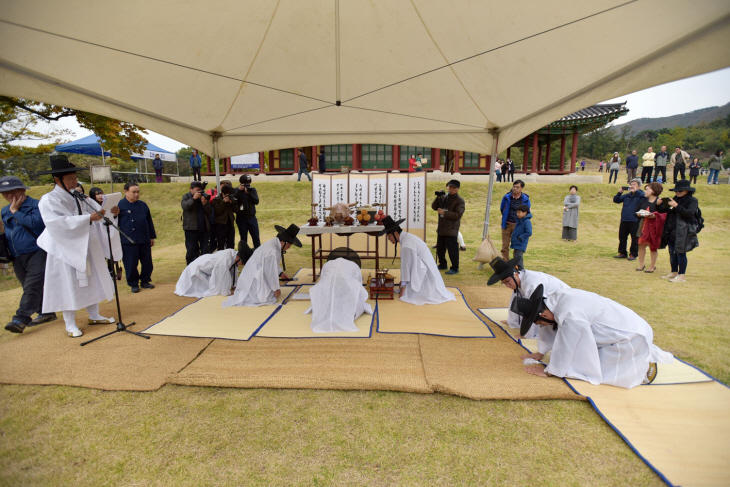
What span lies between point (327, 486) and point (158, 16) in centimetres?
441

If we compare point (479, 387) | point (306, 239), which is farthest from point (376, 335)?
point (306, 239)

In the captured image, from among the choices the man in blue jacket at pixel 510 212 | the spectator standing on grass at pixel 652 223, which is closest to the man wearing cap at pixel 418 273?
the man in blue jacket at pixel 510 212

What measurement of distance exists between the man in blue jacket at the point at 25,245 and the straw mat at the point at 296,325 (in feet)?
8.83

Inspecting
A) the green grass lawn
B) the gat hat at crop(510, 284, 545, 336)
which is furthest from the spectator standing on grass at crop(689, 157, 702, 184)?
the gat hat at crop(510, 284, 545, 336)

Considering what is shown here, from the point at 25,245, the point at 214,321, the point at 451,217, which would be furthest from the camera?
the point at 451,217

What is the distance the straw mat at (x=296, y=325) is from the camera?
385 cm

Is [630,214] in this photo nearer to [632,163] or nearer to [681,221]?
[681,221]

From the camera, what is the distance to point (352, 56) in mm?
4422

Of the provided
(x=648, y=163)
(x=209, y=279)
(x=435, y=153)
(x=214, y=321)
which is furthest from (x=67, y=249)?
(x=648, y=163)

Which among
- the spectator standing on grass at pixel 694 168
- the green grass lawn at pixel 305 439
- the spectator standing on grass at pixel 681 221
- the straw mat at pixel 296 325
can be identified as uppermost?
the spectator standing on grass at pixel 694 168

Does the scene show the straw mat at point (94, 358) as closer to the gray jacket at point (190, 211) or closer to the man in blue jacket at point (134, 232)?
the man in blue jacket at point (134, 232)

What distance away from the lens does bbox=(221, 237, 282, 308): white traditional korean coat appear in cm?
481

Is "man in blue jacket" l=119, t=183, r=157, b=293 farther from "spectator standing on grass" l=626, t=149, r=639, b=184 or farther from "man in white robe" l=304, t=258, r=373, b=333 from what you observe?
"spectator standing on grass" l=626, t=149, r=639, b=184

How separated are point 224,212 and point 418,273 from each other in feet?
13.5
